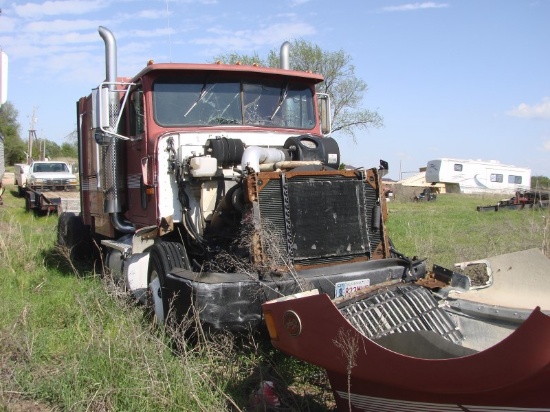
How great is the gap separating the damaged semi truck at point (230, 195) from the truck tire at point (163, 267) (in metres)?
0.01

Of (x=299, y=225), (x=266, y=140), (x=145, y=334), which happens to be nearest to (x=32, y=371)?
(x=145, y=334)

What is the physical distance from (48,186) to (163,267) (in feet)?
71.0

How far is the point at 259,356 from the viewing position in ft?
16.2

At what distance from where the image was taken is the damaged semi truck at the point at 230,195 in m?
4.83

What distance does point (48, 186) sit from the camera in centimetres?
2502

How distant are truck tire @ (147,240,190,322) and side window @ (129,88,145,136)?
164 cm

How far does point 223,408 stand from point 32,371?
63.7 inches

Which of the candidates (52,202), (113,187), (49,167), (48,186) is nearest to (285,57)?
(113,187)

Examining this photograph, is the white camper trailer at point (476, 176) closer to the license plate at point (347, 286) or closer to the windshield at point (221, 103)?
the windshield at point (221, 103)

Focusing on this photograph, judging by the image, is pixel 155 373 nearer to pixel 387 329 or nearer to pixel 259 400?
pixel 259 400

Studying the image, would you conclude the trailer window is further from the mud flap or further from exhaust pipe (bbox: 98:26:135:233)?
the mud flap

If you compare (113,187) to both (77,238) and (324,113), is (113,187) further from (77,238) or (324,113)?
(324,113)

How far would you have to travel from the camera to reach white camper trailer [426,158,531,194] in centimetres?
4088

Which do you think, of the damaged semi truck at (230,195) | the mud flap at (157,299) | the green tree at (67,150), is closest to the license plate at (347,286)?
the damaged semi truck at (230,195)
